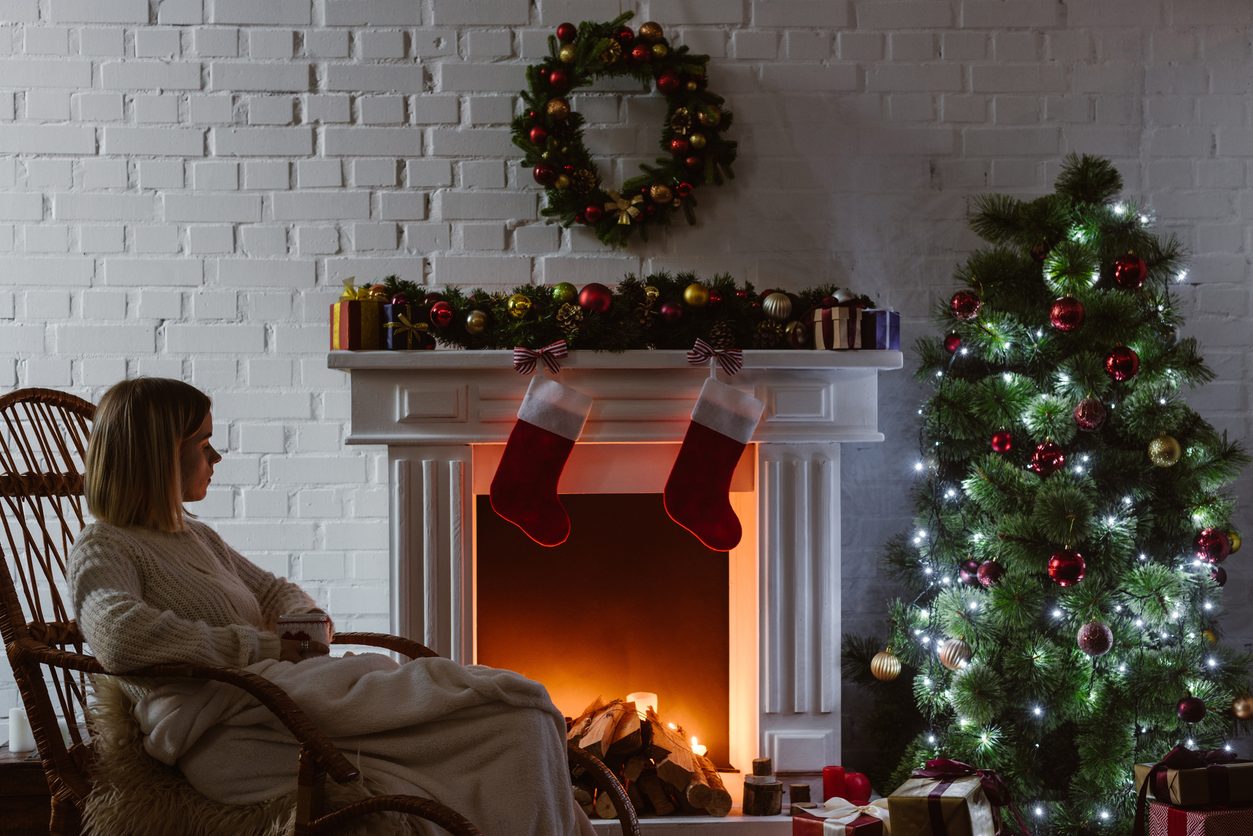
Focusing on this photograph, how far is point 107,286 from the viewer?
9.78 feet

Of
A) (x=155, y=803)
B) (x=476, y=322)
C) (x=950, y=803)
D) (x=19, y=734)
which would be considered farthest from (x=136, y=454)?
(x=950, y=803)

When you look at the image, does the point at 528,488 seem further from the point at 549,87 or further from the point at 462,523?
the point at 549,87

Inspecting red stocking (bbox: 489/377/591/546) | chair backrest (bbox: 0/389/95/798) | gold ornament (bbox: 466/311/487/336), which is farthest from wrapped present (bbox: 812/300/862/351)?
chair backrest (bbox: 0/389/95/798)

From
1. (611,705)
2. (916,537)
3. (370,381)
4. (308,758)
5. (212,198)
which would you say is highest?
(212,198)

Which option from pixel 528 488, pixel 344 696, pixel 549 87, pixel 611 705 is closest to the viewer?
pixel 344 696

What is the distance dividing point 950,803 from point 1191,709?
74cm

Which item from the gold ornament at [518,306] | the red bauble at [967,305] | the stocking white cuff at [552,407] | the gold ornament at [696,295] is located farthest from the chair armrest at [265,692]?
the red bauble at [967,305]

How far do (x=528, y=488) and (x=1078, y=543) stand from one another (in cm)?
134

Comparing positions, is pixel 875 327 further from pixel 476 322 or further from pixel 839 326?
pixel 476 322

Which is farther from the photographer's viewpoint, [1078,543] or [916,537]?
[916,537]

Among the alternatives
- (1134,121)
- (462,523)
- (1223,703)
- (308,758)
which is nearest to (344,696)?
(308,758)

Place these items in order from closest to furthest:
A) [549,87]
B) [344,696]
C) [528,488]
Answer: [344,696]
[528,488]
[549,87]

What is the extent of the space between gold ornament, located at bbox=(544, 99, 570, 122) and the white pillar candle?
201cm

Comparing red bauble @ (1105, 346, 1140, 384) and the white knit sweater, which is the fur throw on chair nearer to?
the white knit sweater
